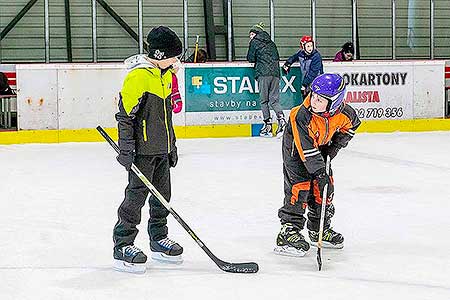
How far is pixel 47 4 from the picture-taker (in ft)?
42.0

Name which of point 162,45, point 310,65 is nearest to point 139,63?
point 162,45

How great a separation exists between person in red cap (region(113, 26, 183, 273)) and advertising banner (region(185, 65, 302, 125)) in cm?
712

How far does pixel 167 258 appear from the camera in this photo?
3840mm

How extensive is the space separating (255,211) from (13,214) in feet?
4.65

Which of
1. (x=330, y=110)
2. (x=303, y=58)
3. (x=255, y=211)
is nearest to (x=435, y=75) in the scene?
(x=303, y=58)

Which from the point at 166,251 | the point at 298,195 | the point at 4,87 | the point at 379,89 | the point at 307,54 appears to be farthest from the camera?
the point at 379,89

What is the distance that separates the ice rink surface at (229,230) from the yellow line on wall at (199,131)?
67.7 inches

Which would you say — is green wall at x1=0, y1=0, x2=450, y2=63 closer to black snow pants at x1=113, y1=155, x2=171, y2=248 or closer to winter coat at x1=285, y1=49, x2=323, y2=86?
winter coat at x1=285, y1=49, x2=323, y2=86

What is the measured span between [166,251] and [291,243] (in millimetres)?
564

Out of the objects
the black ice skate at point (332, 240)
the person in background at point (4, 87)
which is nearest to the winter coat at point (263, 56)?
the person in background at point (4, 87)

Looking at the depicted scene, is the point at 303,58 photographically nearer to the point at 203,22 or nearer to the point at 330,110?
the point at 203,22

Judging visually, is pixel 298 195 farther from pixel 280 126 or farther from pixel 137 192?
pixel 280 126

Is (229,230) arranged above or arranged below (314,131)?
below

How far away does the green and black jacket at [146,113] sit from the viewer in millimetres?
3555
